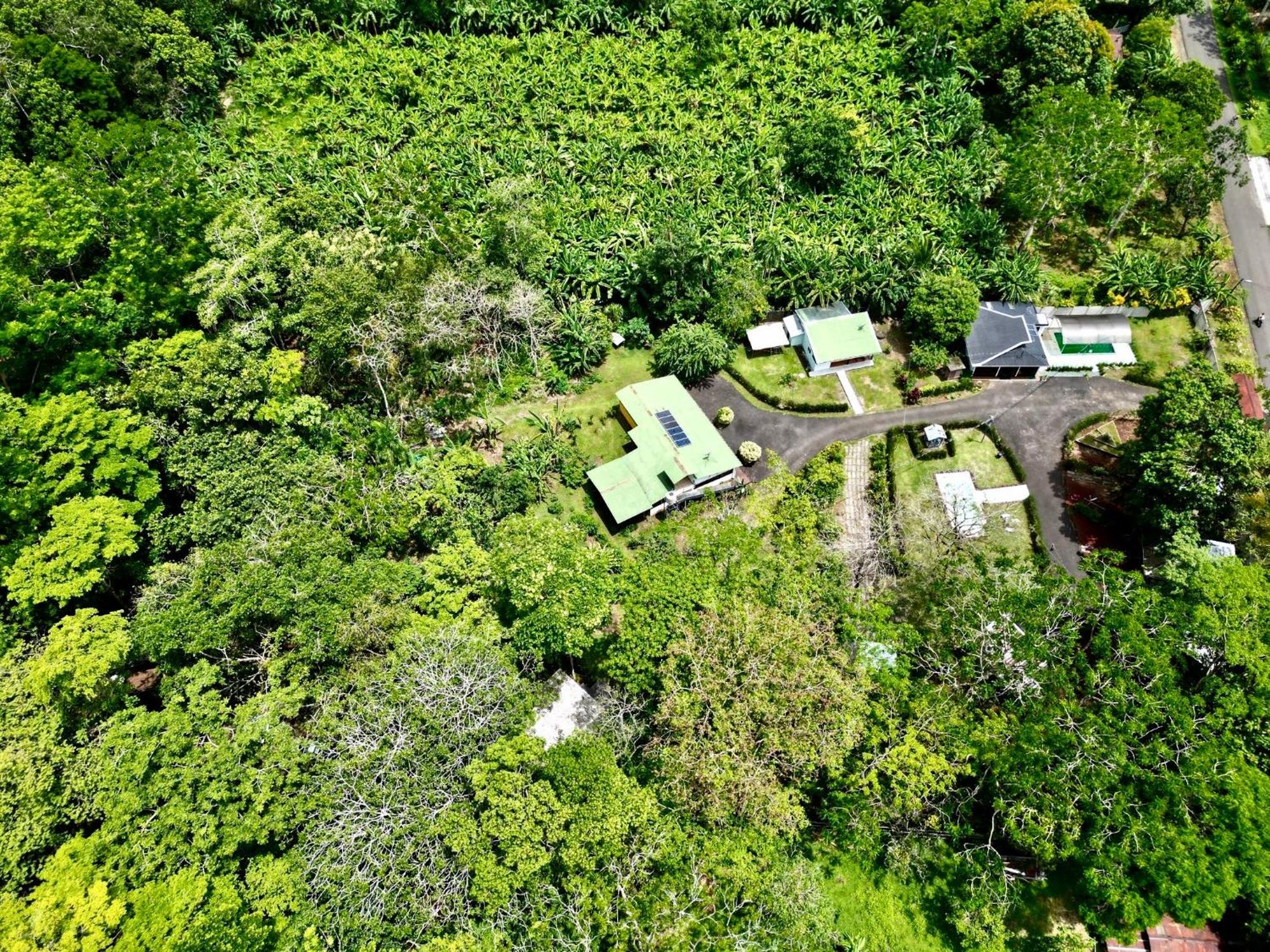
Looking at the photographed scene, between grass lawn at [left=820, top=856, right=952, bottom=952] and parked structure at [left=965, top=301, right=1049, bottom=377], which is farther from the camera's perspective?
parked structure at [left=965, top=301, right=1049, bottom=377]

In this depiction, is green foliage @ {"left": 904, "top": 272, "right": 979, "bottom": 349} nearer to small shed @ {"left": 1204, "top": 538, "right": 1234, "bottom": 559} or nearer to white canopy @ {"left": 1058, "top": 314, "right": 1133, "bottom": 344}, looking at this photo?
white canopy @ {"left": 1058, "top": 314, "right": 1133, "bottom": 344}

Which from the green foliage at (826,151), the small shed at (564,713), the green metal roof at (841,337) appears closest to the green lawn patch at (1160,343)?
the green metal roof at (841,337)

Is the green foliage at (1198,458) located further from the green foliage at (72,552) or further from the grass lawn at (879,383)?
the green foliage at (72,552)

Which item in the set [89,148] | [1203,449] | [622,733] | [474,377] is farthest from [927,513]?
[89,148]

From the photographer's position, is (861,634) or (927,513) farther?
(927,513)

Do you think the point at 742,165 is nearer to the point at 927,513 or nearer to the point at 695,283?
the point at 695,283

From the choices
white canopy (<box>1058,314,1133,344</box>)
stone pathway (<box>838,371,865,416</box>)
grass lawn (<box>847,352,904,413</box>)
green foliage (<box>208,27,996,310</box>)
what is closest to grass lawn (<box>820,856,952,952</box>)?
stone pathway (<box>838,371,865,416</box>)

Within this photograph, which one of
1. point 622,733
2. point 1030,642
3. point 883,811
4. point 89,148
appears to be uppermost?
point 89,148
